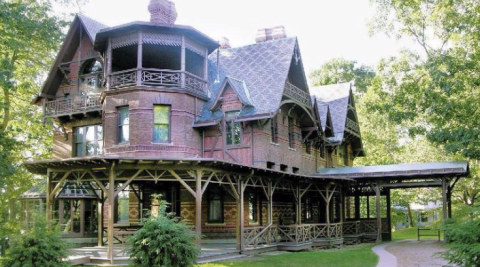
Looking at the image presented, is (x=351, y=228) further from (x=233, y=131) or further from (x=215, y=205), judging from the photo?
(x=233, y=131)

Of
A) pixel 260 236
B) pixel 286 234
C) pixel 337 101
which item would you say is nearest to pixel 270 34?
pixel 337 101

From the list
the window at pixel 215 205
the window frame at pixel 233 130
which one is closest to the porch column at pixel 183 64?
the window frame at pixel 233 130

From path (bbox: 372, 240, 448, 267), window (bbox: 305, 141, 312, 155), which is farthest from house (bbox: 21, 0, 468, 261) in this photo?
path (bbox: 372, 240, 448, 267)

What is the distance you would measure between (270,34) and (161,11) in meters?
8.28

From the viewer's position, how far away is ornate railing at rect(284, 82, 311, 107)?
25.5 metres

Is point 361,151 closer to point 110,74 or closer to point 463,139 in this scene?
point 463,139

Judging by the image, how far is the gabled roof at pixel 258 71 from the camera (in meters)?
24.1

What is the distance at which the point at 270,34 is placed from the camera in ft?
101

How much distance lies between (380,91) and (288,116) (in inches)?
244

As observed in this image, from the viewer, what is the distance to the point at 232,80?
2453cm

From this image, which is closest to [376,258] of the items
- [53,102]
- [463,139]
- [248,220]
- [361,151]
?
[248,220]

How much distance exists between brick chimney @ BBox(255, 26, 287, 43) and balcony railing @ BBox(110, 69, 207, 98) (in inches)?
329

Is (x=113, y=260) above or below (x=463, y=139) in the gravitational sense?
below

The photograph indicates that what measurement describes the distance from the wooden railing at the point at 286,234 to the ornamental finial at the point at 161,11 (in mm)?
10154
